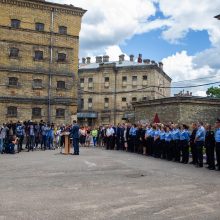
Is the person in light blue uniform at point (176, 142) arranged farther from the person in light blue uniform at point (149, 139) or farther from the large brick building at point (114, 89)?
the large brick building at point (114, 89)

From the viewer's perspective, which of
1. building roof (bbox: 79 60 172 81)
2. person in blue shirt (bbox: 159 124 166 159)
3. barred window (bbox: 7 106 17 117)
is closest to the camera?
person in blue shirt (bbox: 159 124 166 159)

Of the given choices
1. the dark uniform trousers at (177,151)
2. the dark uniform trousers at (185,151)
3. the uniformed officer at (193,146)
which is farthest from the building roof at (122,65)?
the uniformed officer at (193,146)

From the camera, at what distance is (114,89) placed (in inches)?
2778

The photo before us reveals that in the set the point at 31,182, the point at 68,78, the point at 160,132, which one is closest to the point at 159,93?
the point at 68,78

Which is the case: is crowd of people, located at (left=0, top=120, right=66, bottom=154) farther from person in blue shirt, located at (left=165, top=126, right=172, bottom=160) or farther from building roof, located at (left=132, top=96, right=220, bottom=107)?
building roof, located at (left=132, top=96, right=220, bottom=107)

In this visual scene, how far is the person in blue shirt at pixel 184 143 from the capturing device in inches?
730

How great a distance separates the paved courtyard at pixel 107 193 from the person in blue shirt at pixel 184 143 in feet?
12.8

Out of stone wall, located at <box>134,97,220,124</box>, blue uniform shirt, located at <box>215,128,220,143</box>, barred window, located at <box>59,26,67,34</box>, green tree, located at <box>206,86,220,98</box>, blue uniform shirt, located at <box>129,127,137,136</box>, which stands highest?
barred window, located at <box>59,26,67,34</box>

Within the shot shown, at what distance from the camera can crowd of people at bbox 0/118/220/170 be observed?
55.0ft

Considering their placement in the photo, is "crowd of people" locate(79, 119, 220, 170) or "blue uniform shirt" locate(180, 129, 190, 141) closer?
"crowd of people" locate(79, 119, 220, 170)

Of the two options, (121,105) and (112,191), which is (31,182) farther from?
(121,105)

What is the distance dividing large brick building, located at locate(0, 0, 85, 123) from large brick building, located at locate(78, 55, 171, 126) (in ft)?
87.9

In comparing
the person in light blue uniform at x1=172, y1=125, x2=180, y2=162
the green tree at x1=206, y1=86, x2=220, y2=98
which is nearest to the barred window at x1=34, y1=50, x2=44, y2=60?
the person in light blue uniform at x1=172, y1=125, x2=180, y2=162

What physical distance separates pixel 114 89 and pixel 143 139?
47139 millimetres
